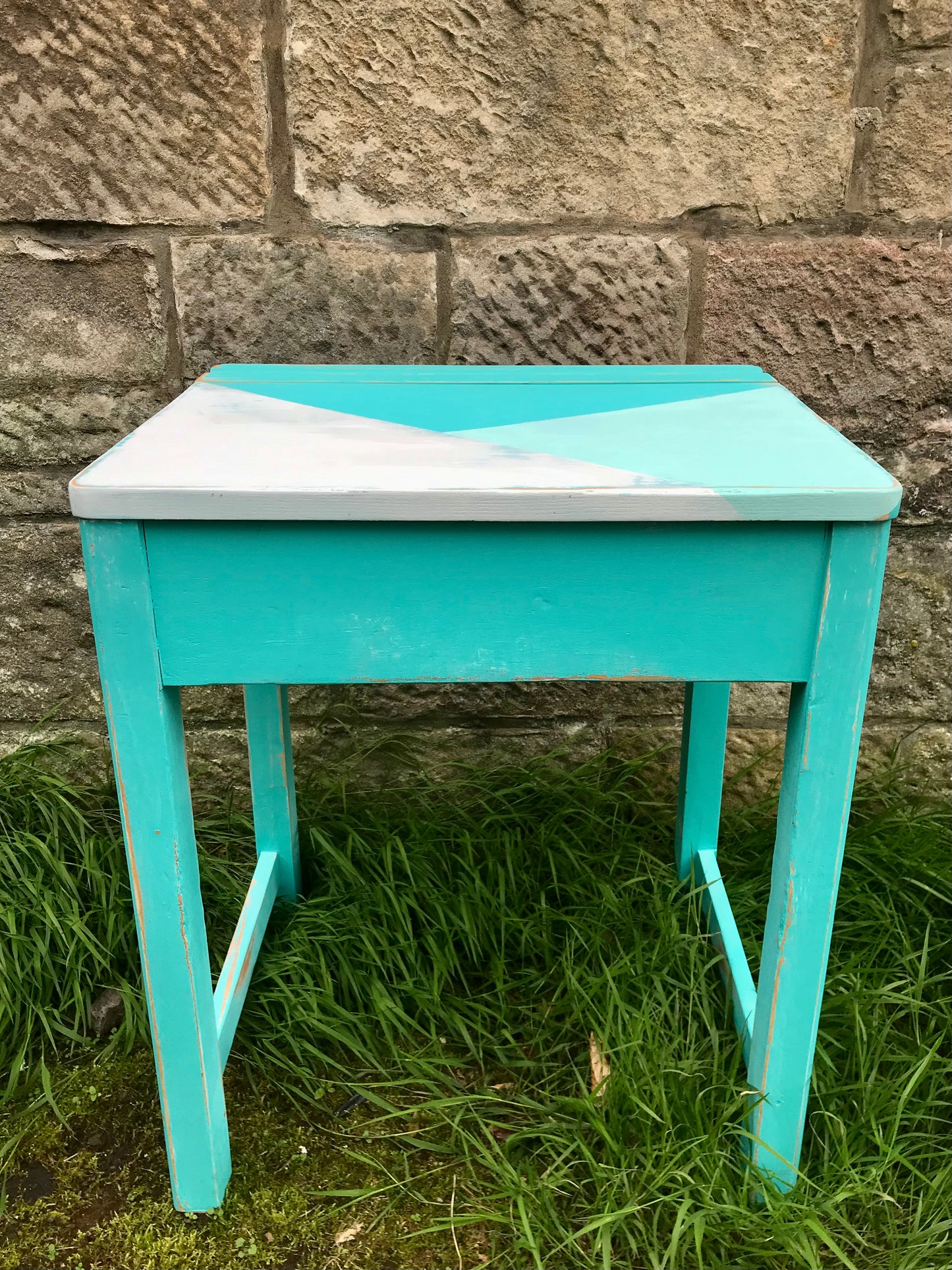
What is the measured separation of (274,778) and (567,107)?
41.6 inches

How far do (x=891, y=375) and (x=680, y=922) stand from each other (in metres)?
0.91

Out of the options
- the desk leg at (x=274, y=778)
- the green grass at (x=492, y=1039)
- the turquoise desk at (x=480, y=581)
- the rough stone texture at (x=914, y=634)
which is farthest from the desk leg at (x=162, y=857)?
the rough stone texture at (x=914, y=634)

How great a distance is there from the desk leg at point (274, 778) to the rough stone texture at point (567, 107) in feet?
2.38

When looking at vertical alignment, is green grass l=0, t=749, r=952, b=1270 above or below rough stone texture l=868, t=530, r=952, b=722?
below

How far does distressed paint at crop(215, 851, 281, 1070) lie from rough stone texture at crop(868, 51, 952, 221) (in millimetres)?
1336

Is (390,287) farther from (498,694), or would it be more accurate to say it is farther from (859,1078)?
(859,1078)

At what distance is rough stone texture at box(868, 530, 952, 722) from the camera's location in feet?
5.40

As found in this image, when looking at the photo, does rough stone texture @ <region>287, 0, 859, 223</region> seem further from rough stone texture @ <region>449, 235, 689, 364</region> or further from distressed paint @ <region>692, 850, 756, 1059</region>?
distressed paint @ <region>692, 850, 756, 1059</region>

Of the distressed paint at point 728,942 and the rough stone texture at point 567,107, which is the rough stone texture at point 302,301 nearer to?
the rough stone texture at point 567,107

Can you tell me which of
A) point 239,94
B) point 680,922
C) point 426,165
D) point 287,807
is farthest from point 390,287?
point 680,922

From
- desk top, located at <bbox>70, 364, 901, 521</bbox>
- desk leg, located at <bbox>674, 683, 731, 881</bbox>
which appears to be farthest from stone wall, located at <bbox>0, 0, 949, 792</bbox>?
desk leg, located at <bbox>674, 683, 731, 881</bbox>

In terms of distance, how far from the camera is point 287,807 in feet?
Answer: 4.82

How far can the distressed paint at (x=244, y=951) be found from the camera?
1.13 metres

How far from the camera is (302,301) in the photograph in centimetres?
150
